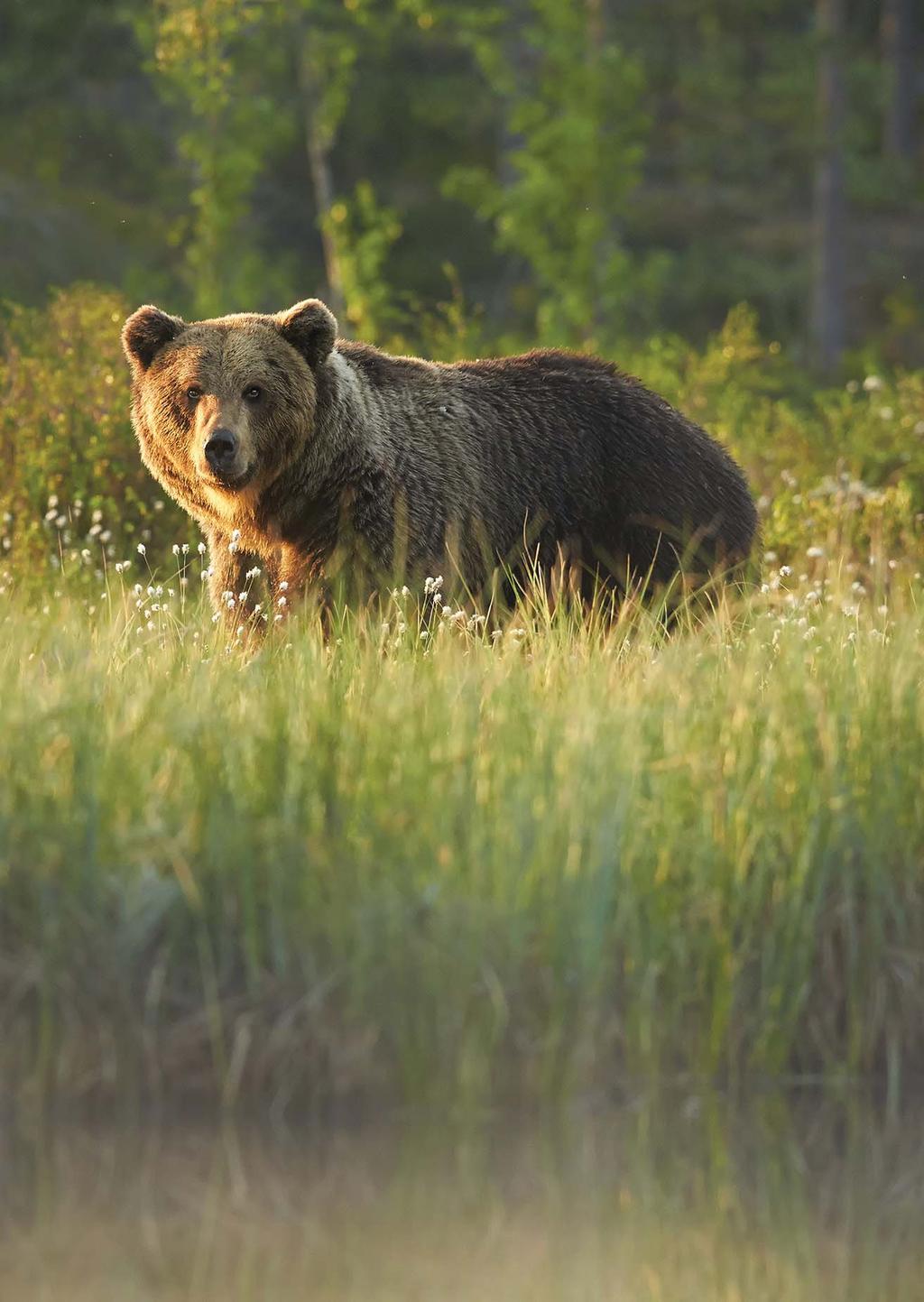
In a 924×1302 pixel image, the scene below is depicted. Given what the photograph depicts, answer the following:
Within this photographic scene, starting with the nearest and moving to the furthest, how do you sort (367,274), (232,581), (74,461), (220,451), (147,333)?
(220,451), (147,333), (232,581), (74,461), (367,274)

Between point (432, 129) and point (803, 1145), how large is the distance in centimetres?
2571

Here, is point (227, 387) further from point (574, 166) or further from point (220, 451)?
point (574, 166)

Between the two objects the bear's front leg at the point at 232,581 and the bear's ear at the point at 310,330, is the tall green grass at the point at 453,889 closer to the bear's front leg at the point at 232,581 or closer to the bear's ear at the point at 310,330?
the bear's front leg at the point at 232,581

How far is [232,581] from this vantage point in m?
Result: 7.56

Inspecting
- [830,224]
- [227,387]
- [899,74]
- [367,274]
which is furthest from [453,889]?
[899,74]

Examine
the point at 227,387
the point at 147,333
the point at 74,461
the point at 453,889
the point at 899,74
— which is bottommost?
the point at 453,889

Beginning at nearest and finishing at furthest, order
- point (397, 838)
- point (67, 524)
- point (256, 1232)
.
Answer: point (256, 1232), point (397, 838), point (67, 524)

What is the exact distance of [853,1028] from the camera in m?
4.73

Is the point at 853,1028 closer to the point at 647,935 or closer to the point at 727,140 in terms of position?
the point at 647,935

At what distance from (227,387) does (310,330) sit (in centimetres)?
43

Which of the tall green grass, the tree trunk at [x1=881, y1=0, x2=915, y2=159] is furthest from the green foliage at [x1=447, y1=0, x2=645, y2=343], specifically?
the tree trunk at [x1=881, y1=0, x2=915, y2=159]

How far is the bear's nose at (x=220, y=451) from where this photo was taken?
270 inches

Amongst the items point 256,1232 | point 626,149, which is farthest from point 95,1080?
point 626,149

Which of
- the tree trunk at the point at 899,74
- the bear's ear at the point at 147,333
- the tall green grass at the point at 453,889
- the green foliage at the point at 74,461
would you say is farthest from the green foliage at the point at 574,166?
the tree trunk at the point at 899,74
